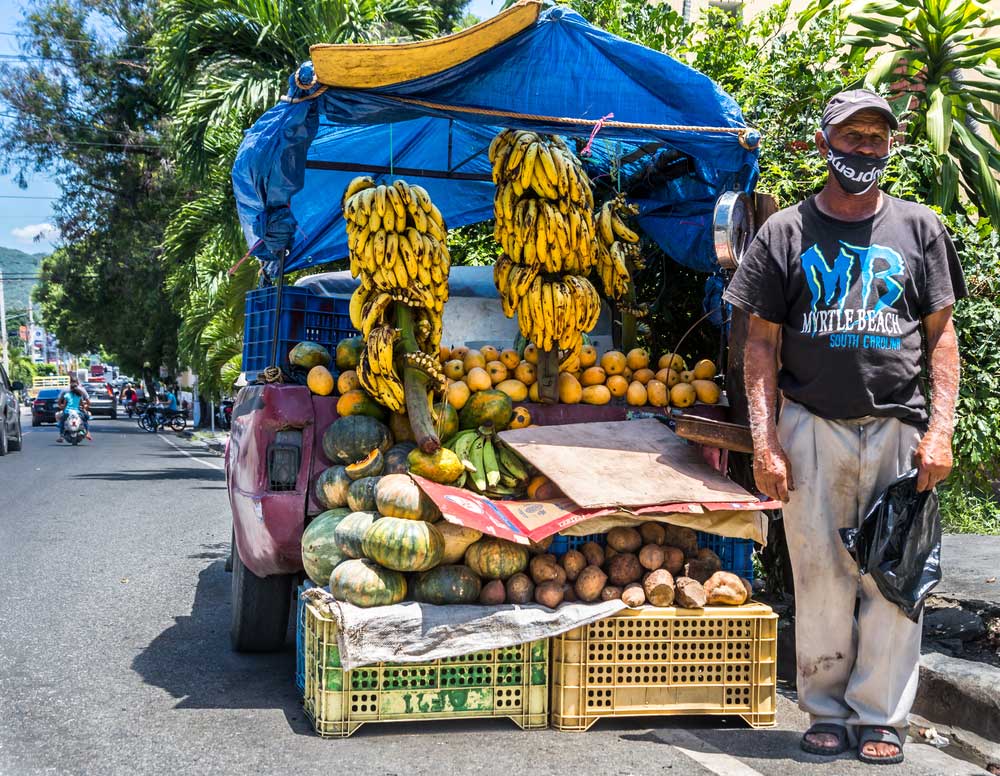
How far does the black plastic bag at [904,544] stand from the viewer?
12.2ft

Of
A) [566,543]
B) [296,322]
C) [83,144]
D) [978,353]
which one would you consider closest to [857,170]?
[566,543]

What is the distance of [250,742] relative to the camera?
406 cm

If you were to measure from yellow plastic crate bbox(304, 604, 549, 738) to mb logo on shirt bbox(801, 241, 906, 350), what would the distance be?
1.78 m

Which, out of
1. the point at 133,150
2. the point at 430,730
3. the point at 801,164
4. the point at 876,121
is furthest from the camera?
the point at 133,150

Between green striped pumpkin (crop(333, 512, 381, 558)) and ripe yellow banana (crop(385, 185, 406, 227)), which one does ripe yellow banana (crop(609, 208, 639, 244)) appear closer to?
ripe yellow banana (crop(385, 185, 406, 227))

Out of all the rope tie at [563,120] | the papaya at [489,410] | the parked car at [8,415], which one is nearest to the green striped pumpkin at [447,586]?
the papaya at [489,410]

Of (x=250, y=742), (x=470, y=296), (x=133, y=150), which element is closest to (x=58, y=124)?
(x=133, y=150)

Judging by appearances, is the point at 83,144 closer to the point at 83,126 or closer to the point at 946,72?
the point at 83,126

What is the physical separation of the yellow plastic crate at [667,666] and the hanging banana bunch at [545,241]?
1594 mm

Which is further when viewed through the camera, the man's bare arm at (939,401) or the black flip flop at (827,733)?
the black flip flop at (827,733)

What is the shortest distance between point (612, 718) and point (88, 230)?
31046 mm

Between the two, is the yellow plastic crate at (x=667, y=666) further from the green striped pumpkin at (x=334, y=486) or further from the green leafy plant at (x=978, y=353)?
the green leafy plant at (x=978, y=353)

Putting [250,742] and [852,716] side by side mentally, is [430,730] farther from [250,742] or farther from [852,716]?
[852,716]

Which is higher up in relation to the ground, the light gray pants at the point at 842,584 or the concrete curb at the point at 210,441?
the light gray pants at the point at 842,584
